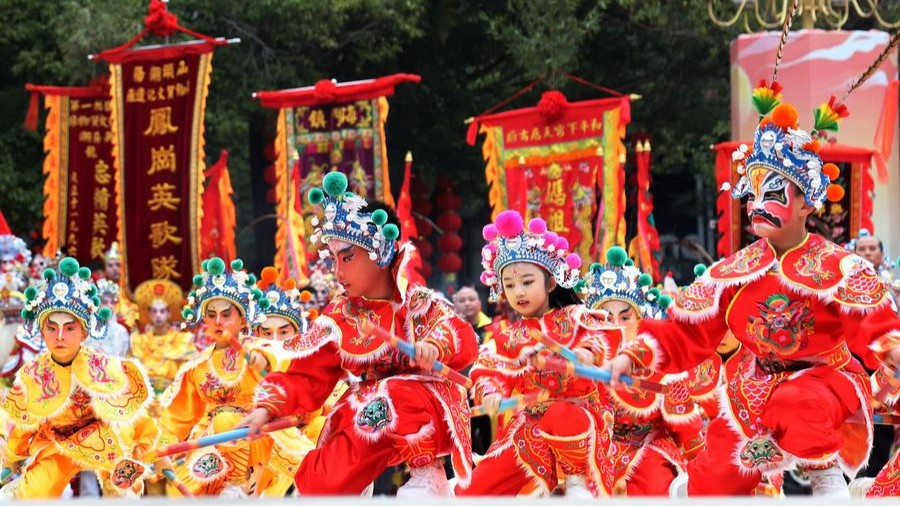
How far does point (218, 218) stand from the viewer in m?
14.2

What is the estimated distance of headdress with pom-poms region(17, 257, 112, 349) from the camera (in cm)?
838

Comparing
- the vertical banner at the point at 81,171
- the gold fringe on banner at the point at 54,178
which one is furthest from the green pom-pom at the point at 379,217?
the vertical banner at the point at 81,171

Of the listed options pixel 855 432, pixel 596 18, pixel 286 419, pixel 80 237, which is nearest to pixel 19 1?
pixel 80 237

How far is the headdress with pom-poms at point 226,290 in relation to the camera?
8.94 metres

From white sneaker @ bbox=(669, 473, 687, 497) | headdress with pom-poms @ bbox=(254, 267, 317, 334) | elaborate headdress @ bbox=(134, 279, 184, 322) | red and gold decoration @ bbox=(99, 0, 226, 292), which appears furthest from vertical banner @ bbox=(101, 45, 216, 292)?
white sneaker @ bbox=(669, 473, 687, 497)

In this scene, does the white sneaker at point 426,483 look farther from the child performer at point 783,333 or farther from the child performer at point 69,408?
the child performer at point 69,408

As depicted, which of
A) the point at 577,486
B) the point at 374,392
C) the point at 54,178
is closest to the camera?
the point at 374,392

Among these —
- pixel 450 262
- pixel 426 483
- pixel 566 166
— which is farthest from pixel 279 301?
pixel 450 262

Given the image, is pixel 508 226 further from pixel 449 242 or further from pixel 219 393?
pixel 449 242

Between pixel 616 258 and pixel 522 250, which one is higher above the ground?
pixel 522 250

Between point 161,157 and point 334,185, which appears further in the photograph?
point 161,157

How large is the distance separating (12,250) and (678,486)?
22.1 feet

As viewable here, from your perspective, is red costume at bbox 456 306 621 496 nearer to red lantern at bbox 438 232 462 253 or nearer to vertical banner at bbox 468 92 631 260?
vertical banner at bbox 468 92 631 260

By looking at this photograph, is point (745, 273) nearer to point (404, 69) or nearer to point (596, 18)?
→ point (596, 18)
